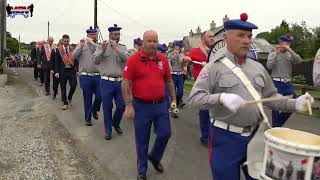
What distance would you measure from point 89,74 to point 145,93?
461cm

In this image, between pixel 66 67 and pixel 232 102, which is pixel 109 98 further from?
pixel 232 102

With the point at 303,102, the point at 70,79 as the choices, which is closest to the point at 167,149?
the point at 303,102

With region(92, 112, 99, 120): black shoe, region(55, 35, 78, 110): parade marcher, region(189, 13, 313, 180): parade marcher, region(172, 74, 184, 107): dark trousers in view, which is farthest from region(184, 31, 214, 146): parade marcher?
region(55, 35, 78, 110): parade marcher

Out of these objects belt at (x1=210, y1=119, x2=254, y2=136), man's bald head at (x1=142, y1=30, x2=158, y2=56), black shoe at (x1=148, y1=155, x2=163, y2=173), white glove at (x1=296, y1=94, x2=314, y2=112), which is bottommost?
black shoe at (x1=148, y1=155, x2=163, y2=173)

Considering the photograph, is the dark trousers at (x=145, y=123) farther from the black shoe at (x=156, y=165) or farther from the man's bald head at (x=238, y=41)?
the man's bald head at (x=238, y=41)

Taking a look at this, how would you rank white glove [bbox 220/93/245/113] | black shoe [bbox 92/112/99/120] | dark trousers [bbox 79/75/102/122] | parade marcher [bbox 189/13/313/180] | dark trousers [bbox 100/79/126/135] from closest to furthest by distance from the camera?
white glove [bbox 220/93/245/113] → parade marcher [bbox 189/13/313/180] → dark trousers [bbox 100/79/126/135] → dark trousers [bbox 79/75/102/122] → black shoe [bbox 92/112/99/120]

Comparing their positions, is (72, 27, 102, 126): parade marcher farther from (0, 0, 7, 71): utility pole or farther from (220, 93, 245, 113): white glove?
(0, 0, 7, 71): utility pole

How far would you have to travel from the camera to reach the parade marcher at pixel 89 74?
34.6ft

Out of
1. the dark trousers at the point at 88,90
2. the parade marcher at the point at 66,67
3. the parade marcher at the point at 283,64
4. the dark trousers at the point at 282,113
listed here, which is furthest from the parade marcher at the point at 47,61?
the dark trousers at the point at 282,113

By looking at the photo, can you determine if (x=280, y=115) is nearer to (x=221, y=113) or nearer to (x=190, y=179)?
(x=190, y=179)

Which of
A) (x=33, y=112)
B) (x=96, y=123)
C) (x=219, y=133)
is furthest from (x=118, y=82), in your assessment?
(x=219, y=133)

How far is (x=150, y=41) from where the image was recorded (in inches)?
246

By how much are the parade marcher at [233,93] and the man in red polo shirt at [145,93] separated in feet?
6.97

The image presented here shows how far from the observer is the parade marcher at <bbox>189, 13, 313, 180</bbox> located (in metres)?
4.05
